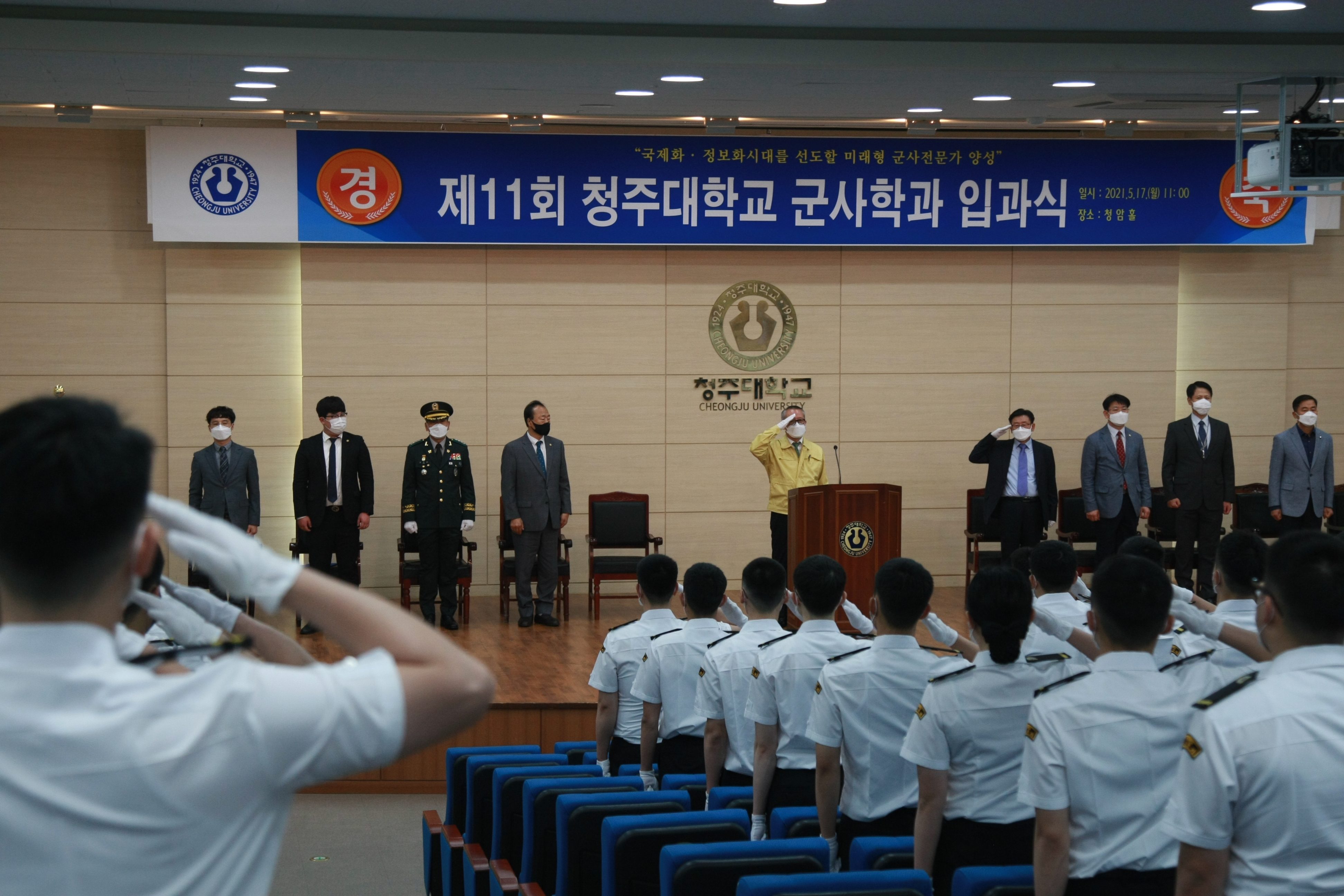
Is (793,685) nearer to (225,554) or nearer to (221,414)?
(225,554)

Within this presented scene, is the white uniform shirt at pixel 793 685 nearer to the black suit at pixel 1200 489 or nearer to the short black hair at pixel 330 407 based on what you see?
the short black hair at pixel 330 407

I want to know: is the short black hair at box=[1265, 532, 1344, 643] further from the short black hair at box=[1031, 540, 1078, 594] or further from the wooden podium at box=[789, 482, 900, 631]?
the wooden podium at box=[789, 482, 900, 631]

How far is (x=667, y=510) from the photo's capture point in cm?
1041

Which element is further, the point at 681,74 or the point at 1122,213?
the point at 1122,213

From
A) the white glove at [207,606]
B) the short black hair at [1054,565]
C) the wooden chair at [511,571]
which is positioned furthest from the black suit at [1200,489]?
the white glove at [207,606]

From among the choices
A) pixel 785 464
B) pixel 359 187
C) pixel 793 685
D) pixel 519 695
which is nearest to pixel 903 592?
pixel 793 685

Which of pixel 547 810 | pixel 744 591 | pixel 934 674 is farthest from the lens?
pixel 744 591

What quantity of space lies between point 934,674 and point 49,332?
8.52 metres

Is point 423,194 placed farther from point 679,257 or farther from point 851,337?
point 851,337

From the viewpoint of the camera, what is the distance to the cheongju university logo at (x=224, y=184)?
9.40 metres

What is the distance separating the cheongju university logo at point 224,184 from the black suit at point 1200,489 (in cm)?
728

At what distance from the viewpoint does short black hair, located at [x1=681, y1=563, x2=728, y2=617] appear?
Result: 460 cm

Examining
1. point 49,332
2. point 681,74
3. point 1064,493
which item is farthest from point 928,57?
point 49,332

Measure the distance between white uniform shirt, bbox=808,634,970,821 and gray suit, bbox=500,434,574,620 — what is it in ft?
18.8
